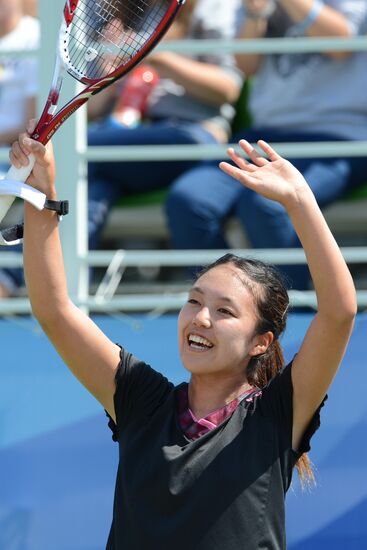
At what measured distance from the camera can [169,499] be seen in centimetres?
187

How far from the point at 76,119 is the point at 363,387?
105cm

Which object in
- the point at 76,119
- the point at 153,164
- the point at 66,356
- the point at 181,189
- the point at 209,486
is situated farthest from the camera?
the point at 153,164

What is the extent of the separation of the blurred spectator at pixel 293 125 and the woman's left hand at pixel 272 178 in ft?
4.04

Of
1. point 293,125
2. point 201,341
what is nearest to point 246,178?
point 201,341

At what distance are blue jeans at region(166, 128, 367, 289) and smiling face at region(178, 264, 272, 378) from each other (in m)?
1.14

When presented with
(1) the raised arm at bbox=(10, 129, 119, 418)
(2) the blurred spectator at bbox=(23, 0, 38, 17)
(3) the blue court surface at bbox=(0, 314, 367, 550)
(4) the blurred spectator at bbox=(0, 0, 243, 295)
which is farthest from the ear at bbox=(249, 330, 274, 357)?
(2) the blurred spectator at bbox=(23, 0, 38, 17)

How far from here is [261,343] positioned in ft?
6.81

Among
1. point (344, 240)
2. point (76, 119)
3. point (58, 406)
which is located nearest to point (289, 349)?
point (58, 406)

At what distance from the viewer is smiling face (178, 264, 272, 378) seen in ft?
6.50

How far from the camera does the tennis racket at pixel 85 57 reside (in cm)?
198

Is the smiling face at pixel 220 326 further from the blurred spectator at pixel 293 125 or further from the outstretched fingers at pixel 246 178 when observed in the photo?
the blurred spectator at pixel 293 125

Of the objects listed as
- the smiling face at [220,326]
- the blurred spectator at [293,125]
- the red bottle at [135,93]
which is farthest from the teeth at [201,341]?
the red bottle at [135,93]

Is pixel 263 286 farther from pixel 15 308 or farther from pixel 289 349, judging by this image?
pixel 15 308

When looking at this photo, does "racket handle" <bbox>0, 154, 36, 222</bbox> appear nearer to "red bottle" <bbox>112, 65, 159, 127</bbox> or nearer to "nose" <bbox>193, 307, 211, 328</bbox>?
"nose" <bbox>193, 307, 211, 328</bbox>
